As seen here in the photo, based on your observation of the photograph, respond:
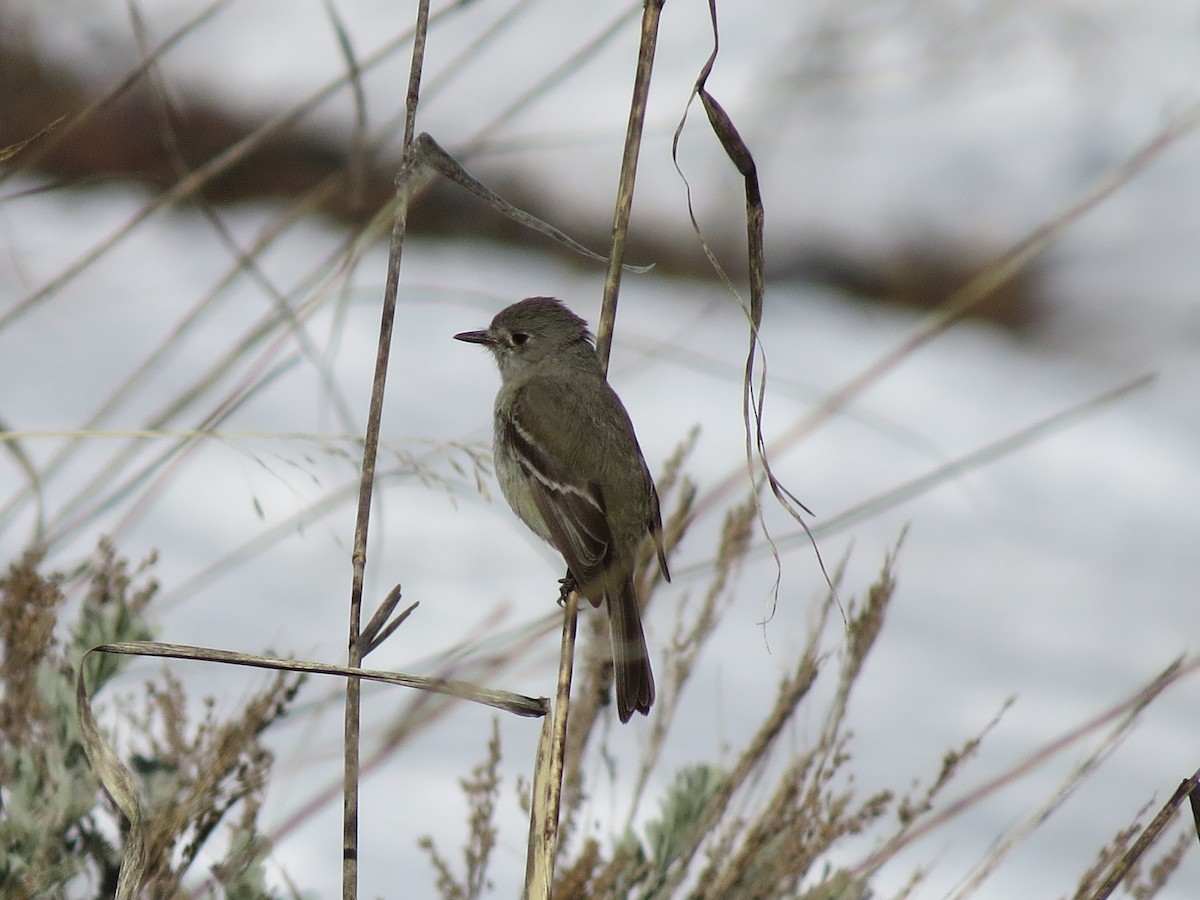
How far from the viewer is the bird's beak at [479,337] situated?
344 centimetres

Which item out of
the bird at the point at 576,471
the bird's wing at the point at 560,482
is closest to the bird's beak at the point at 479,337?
the bird at the point at 576,471

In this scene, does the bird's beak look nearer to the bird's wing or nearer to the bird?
the bird

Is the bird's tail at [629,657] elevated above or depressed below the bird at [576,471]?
below

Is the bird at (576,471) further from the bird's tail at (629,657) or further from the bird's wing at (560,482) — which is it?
the bird's tail at (629,657)

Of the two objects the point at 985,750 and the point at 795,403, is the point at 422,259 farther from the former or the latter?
the point at 985,750

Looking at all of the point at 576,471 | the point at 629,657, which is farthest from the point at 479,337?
the point at 629,657

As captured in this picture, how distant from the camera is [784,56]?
2422 mm

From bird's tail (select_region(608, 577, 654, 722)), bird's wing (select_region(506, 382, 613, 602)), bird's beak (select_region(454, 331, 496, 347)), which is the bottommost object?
bird's tail (select_region(608, 577, 654, 722))

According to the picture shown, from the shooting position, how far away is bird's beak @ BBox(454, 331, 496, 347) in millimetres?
3441

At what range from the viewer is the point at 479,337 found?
3.46 m

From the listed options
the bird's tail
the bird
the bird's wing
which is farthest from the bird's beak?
the bird's tail

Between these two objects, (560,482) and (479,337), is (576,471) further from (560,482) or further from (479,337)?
(479,337)

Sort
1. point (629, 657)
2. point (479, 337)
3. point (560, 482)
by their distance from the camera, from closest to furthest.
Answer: point (629, 657), point (560, 482), point (479, 337)

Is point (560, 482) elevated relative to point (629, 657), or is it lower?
elevated
